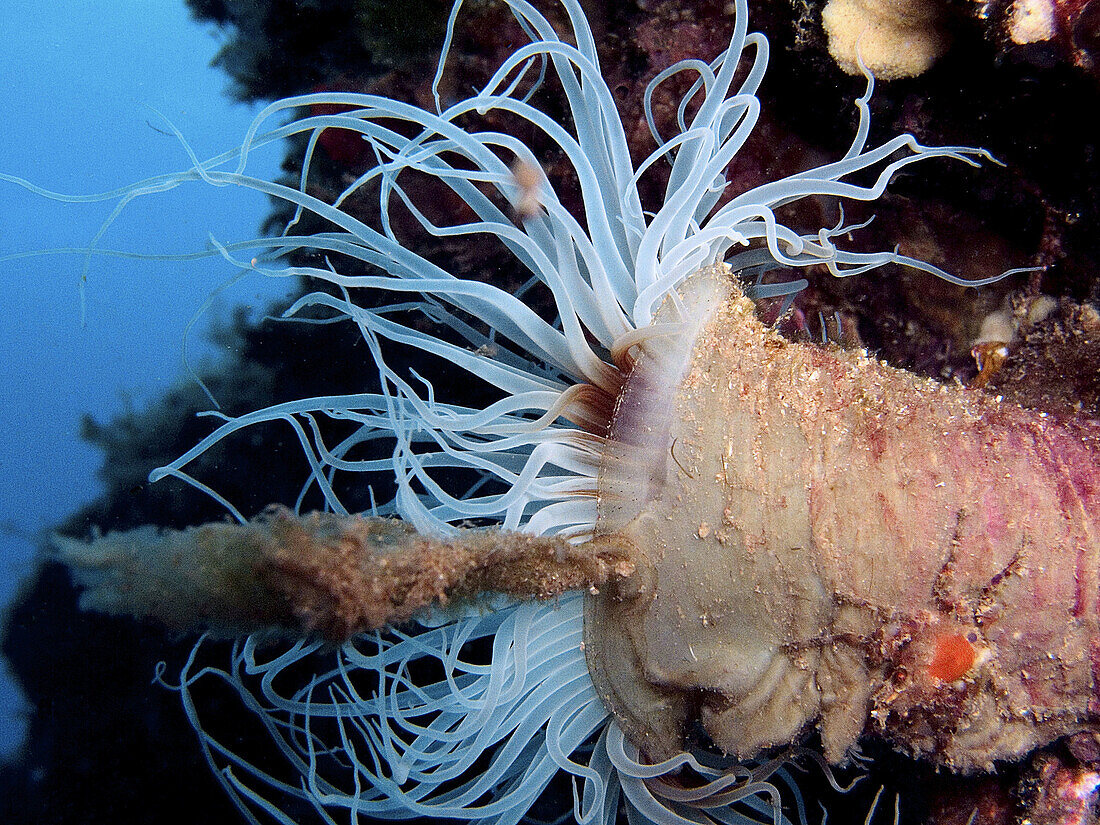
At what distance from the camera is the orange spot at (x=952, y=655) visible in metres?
2.09

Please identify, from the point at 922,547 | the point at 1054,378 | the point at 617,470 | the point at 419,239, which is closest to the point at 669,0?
the point at 419,239

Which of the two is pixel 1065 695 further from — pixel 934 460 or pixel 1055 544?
pixel 934 460

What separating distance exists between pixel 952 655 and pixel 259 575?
2.08 m

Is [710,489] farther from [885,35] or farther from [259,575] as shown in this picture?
[885,35]

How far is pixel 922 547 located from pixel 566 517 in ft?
3.81

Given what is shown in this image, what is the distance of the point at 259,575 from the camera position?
1267mm

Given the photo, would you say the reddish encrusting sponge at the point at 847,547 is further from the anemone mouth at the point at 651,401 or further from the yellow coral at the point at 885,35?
the yellow coral at the point at 885,35

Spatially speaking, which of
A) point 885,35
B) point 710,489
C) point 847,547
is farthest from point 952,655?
point 885,35

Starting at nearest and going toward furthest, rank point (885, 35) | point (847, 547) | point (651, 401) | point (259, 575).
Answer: point (259, 575) < point (847, 547) < point (651, 401) < point (885, 35)

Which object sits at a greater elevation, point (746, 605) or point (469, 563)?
point (469, 563)

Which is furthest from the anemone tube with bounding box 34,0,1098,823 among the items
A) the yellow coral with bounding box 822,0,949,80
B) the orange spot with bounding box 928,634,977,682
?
the yellow coral with bounding box 822,0,949,80

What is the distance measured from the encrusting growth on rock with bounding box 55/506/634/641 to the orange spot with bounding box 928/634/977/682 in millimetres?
1685

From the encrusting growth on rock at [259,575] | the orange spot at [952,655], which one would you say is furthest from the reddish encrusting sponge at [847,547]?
the encrusting growth on rock at [259,575]

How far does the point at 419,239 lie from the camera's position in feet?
11.4
